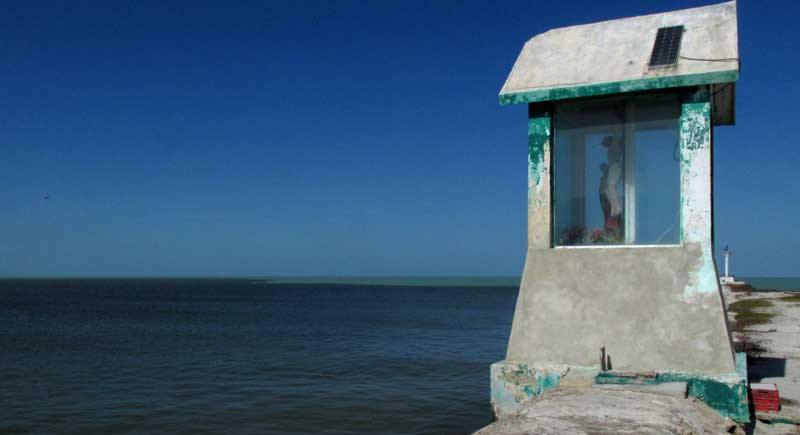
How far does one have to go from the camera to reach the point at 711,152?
22.2ft

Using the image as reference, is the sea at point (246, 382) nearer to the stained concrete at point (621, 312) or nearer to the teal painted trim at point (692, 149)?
the stained concrete at point (621, 312)

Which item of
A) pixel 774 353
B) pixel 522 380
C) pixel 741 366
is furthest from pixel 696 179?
pixel 774 353

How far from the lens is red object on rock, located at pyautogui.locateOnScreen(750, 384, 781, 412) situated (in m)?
6.36

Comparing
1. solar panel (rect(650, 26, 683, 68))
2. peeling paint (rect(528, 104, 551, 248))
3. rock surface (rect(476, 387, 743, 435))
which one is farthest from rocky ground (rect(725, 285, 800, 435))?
solar panel (rect(650, 26, 683, 68))

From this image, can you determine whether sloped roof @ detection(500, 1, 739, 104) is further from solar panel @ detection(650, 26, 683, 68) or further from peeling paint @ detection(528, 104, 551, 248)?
peeling paint @ detection(528, 104, 551, 248)

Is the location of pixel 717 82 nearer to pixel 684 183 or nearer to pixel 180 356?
pixel 684 183

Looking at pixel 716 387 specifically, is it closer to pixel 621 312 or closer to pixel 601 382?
pixel 601 382

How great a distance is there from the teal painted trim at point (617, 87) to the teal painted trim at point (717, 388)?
2606 millimetres

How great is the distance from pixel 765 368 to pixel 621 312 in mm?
3919

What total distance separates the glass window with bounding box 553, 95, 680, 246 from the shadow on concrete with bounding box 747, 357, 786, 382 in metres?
2.77

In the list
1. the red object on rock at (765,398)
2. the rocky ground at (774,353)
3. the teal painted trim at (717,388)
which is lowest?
the rocky ground at (774,353)

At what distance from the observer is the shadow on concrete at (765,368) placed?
8.50m

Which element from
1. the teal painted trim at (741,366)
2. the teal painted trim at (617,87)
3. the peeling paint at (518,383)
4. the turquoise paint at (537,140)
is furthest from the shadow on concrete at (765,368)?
the teal painted trim at (617,87)

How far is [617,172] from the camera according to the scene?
23.5 ft
